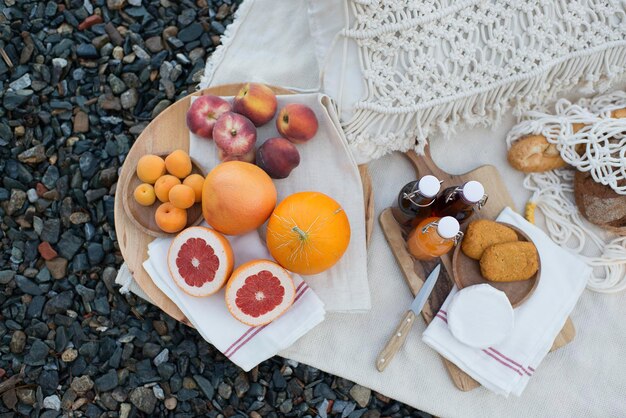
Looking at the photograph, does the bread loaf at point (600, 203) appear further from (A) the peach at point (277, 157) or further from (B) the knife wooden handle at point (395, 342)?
(A) the peach at point (277, 157)

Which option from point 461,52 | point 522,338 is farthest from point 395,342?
point 461,52

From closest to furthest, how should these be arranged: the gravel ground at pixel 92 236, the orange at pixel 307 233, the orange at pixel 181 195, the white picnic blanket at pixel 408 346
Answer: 1. the orange at pixel 307 233
2. the orange at pixel 181 195
3. the white picnic blanket at pixel 408 346
4. the gravel ground at pixel 92 236

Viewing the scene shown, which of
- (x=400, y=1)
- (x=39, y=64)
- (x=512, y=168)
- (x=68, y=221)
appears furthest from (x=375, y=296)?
(x=39, y=64)

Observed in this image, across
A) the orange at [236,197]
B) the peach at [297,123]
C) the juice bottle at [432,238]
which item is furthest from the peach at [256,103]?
the juice bottle at [432,238]

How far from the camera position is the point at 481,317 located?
1416mm

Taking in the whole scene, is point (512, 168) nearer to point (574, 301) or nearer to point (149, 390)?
point (574, 301)

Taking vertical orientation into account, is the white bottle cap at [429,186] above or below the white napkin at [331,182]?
above

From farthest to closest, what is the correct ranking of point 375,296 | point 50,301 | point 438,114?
point 50,301, point 375,296, point 438,114

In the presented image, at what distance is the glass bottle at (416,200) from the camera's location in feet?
3.94

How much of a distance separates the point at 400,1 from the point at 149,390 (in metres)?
1.38

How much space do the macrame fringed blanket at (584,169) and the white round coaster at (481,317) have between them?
1.10 feet

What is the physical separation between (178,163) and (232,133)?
17cm

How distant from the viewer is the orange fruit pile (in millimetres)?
1303

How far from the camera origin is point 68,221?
5.66 ft
